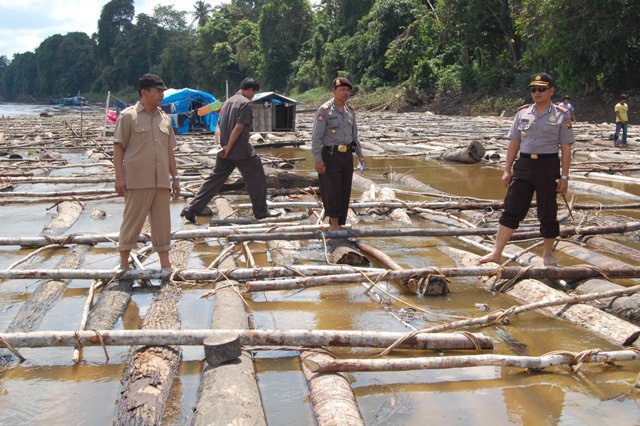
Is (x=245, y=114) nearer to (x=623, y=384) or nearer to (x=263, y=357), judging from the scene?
(x=263, y=357)

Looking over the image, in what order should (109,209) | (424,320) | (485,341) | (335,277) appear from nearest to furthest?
(485,341), (424,320), (335,277), (109,209)

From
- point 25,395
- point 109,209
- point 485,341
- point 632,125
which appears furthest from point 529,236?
point 632,125

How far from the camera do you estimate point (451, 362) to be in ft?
11.2

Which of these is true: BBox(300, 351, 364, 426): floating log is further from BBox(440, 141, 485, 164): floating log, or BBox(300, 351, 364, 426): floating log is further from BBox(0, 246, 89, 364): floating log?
BBox(440, 141, 485, 164): floating log

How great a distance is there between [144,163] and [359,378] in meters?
2.57

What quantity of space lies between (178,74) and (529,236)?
72878 millimetres

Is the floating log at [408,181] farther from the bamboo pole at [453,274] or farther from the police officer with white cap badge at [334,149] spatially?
the bamboo pole at [453,274]

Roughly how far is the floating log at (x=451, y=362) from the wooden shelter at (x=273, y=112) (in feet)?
61.2

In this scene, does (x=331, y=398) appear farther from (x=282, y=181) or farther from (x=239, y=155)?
(x=282, y=181)

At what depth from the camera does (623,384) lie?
3428 millimetres

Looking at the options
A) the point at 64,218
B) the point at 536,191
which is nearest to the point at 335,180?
the point at 536,191

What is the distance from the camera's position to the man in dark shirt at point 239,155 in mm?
7202

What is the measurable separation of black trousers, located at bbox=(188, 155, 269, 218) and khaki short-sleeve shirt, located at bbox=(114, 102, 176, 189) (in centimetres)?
245

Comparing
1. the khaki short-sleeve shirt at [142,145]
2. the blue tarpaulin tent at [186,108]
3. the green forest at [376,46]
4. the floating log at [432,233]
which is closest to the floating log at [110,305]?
the khaki short-sleeve shirt at [142,145]
